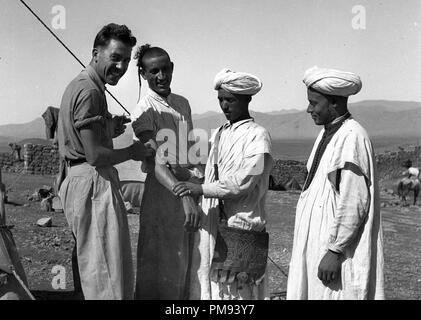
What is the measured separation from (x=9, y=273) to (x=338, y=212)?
200cm

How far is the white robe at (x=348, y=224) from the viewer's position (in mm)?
3441

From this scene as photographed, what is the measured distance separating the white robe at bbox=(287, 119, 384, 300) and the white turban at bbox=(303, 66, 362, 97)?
0.19m

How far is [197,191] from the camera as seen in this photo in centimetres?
408

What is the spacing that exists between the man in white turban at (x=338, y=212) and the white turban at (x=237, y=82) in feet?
1.66

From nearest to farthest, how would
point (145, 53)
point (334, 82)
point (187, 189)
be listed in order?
point (334, 82)
point (187, 189)
point (145, 53)

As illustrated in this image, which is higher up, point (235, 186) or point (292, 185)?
point (235, 186)

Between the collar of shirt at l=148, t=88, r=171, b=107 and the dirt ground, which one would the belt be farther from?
the dirt ground

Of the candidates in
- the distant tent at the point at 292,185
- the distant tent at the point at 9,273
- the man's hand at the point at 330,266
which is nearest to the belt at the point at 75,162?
the distant tent at the point at 9,273

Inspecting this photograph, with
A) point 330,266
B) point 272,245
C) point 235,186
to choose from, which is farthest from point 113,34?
point 272,245

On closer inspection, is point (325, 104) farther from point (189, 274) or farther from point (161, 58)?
point (189, 274)

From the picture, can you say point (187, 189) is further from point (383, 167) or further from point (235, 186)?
point (383, 167)

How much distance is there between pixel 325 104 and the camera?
3641 millimetres

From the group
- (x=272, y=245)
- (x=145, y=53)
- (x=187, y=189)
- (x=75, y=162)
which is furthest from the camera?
(x=272, y=245)

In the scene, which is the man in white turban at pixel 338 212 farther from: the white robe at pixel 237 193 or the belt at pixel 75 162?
the belt at pixel 75 162
